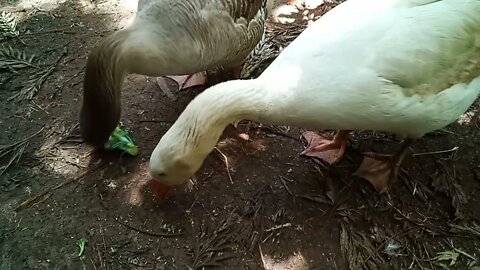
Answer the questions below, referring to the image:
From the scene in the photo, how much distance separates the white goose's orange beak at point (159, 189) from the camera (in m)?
3.07

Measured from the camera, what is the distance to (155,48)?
301 centimetres

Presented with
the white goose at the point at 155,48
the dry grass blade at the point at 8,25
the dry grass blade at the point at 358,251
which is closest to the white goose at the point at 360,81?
the white goose at the point at 155,48

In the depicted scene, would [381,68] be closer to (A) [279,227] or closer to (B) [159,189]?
(A) [279,227]

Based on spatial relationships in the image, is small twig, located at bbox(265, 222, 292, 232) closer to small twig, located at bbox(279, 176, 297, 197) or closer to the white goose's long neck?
small twig, located at bbox(279, 176, 297, 197)

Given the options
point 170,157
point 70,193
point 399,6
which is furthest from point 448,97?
point 70,193

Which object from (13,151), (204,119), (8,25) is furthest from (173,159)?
(8,25)

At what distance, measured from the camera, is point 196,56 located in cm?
315

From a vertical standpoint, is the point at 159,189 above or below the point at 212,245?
above

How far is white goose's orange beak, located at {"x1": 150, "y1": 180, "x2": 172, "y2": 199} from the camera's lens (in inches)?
121

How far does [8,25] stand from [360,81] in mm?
3207

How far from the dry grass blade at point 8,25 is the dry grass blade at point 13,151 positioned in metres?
1.19

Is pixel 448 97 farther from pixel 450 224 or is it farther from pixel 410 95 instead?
pixel 450 224

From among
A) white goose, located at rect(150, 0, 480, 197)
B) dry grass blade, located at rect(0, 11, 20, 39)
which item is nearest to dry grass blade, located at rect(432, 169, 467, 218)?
white goose, located at rect(150, 0, 480, 197)

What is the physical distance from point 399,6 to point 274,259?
1.62m
